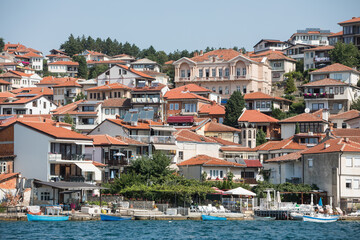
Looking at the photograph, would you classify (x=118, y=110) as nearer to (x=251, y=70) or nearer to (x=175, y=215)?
(x=251, y=70)

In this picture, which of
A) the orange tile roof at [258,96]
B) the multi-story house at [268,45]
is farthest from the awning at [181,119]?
the multi-story house at [268,45]

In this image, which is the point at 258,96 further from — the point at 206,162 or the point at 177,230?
the point at 177,230

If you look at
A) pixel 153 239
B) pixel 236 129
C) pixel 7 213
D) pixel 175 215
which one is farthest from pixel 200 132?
pixel 153 239

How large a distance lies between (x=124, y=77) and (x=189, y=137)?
116 ft

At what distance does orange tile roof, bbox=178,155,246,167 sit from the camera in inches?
2904

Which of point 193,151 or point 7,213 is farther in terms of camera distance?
point 193,151

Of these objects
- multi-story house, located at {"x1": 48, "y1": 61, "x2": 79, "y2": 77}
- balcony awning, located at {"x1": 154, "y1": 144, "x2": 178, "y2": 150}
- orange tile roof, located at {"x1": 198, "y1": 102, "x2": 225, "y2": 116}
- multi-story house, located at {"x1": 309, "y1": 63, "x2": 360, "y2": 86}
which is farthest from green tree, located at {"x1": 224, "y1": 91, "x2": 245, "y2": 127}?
multi-story house, located at {"x1": 48, "y1": 61, "x2": 79, "y2": 77}

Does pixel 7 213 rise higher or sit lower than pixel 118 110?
lower

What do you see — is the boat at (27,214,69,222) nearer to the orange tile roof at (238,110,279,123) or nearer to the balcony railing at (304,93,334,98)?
the orange tile roof at (238,110,279,123)

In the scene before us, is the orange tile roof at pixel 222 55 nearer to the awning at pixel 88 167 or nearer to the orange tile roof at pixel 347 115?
the orange tile roof at pixel 347 115

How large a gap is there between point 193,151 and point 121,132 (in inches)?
340

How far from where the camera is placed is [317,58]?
125875mm

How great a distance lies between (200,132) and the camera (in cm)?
9150

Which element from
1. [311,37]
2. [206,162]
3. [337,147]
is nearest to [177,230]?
[337,147]
